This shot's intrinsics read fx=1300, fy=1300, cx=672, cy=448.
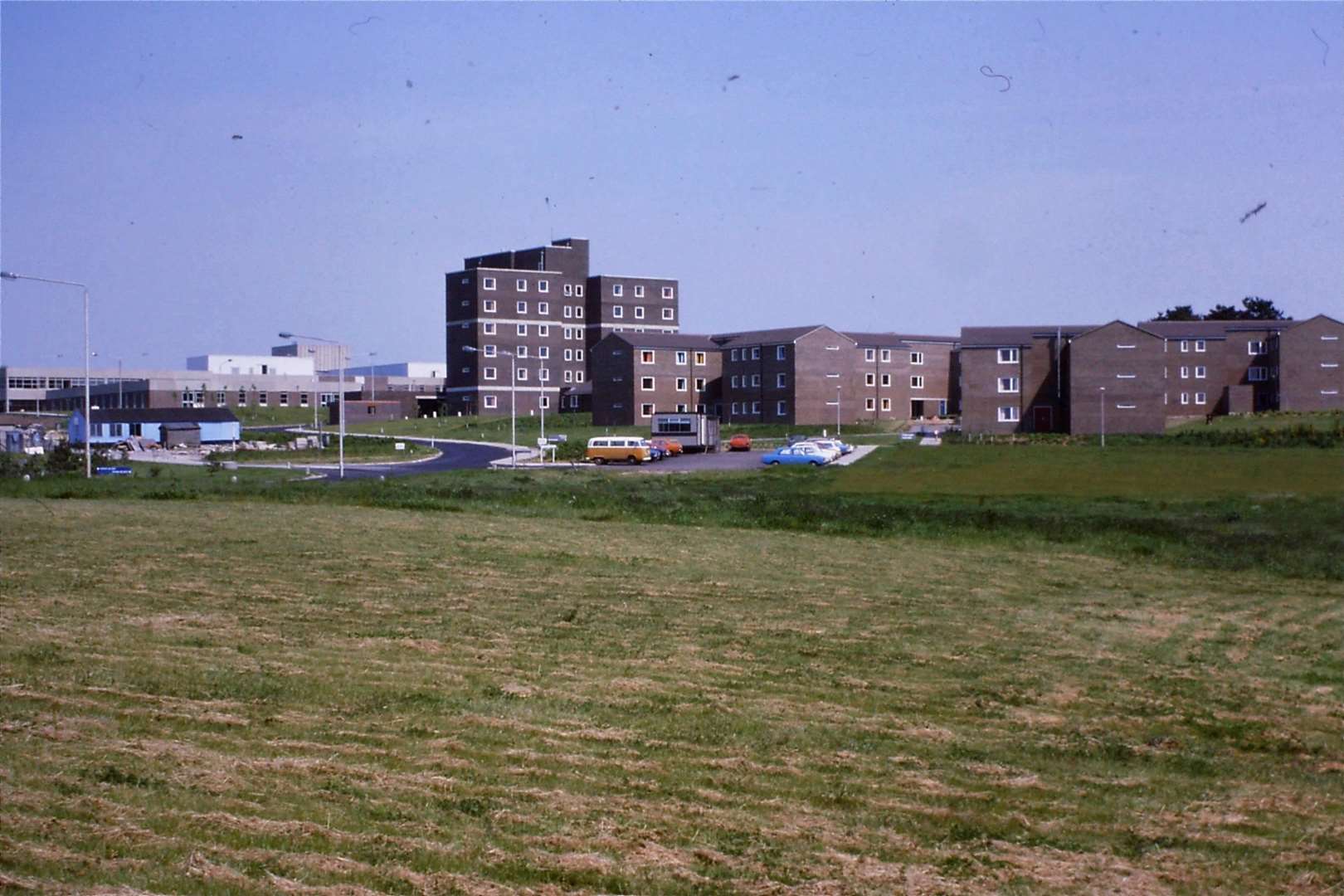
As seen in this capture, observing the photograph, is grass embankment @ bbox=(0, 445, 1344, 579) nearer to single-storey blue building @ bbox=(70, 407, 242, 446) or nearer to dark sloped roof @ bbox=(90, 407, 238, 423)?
single-storey blue building @ bbox=(70, 407, 242, 446)

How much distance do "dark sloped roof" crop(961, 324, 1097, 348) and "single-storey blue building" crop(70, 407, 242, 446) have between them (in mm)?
59585

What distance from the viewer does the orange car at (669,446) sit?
87.0 meters

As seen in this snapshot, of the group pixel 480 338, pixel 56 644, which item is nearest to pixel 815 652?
pixel 56 644

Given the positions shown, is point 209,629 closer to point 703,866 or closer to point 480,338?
point 703,866

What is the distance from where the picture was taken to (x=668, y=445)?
89438mm

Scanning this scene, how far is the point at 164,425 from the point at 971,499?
7761cm

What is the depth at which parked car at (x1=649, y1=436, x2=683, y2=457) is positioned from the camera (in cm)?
8681

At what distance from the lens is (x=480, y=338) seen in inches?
5817

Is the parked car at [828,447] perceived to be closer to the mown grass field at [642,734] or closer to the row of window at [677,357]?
the row of window at [677,357]

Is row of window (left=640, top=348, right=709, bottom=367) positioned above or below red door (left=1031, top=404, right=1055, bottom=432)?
above

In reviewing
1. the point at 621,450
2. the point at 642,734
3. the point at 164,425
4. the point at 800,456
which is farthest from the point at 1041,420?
the point at 642,734

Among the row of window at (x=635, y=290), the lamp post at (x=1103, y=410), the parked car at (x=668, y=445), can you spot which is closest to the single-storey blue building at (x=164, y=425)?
the parked car at (x=668, y=445)

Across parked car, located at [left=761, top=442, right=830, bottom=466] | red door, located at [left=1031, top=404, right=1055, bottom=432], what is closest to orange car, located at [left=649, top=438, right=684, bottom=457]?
parked car, located at [left=761, top=442, right=830, bottom=466]

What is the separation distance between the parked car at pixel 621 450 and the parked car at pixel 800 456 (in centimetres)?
794
